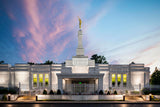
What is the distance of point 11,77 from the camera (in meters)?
45.8

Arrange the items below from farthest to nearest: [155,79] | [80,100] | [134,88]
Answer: [155,79], [134,88], [80,100]

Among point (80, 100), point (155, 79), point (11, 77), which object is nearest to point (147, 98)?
point (80, 100)

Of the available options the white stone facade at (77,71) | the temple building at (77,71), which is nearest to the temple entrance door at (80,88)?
the temple building at (77,71)

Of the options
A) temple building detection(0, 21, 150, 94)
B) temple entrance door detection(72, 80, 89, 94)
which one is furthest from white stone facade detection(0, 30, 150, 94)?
temple entrance door detection(72, 80, 89, 94)

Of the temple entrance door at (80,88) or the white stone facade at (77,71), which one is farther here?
the white stone facade at (77,71)

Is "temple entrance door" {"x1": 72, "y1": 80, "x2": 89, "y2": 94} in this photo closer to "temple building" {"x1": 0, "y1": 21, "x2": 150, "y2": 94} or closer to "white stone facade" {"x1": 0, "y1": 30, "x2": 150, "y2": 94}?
"temple building" {"x1": 0, "y1": 21, "x2": 150, "y2": 94}

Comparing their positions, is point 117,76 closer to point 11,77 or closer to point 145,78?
point 145,78

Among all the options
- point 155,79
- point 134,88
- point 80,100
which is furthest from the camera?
point 155,79

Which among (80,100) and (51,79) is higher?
(51,79)

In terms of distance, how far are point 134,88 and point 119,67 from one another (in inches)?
257

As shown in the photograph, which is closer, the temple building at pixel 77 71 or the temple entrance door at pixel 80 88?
the temple entrance door at pixel 80 88

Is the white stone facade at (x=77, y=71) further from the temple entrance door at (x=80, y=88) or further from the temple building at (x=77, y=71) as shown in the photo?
the temple entrance door at (x=80, y=88)

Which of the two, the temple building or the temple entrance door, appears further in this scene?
the temple building

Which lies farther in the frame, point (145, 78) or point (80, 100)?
point (145, 78)
